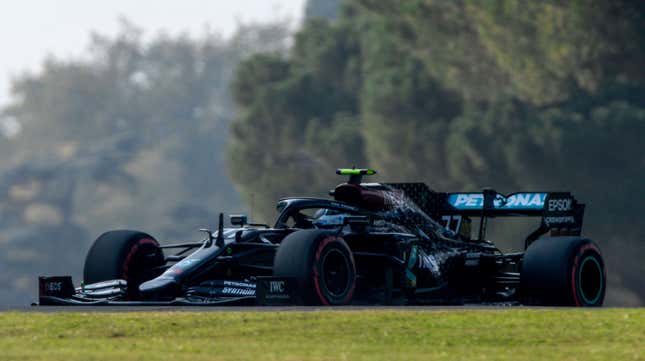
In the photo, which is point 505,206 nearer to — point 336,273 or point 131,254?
point 336,273

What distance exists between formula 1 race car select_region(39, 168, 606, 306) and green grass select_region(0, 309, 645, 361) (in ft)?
6.91

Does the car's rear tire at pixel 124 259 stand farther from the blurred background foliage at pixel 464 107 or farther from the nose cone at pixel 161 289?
Answer: the blurred background foliage at pixel 464 107

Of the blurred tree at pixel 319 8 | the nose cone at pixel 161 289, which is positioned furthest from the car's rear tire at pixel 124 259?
the blurred tree at pixel 319 8

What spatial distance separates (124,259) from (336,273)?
2.98 m

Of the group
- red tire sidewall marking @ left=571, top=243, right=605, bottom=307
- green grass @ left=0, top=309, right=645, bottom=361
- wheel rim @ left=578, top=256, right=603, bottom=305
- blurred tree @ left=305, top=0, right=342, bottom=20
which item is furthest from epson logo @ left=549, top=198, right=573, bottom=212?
blurred tree @ left=305, top=0, right=342, bottom=20

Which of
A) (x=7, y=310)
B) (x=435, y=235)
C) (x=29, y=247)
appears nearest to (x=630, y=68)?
(x=435, y=235)

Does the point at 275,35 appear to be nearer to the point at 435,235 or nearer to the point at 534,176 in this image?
the point at 534,176

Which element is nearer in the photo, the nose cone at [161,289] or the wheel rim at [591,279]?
the nose cone at [161,289]

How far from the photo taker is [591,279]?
17.5m

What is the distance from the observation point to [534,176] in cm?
4522

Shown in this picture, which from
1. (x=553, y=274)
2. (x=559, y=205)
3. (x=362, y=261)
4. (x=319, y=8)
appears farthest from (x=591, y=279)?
(x=319, y=8)

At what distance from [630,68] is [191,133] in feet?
276

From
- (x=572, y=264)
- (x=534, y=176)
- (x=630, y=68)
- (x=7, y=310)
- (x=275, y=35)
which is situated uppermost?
(x=275, y=35)

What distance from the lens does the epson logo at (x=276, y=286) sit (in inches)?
597
